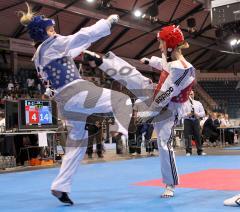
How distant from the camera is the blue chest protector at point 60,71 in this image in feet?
12.3

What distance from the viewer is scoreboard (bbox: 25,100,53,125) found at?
345 inches

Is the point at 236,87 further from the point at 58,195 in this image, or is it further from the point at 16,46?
the point at 58,195

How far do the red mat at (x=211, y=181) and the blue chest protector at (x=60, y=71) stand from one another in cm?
205

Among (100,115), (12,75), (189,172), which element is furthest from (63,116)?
→ (12,75)

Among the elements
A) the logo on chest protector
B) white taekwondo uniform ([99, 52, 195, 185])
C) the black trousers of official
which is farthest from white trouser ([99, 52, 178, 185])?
the black trousers of official

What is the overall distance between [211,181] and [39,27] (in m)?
3.00

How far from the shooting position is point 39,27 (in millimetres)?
3828

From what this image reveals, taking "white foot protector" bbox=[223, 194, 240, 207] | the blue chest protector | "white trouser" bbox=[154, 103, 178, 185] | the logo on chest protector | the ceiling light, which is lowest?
"white foot protector" bbox=[223, 194, 240, 207]

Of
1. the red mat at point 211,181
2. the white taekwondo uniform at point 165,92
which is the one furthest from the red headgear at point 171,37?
the red mat at point 211,181

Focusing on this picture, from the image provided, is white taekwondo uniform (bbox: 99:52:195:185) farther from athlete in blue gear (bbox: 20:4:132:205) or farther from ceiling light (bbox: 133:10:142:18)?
ceiling light (bbox: 133:10:142:18)

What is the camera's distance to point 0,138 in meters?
9.09

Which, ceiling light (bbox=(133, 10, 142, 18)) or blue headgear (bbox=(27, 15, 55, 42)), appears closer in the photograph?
blue headgear (bbox=(27, 15, 55, 42))

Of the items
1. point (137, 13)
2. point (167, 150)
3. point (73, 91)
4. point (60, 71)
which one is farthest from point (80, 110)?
point (137, 13)

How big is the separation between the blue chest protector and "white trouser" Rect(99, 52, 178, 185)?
1.47ft
